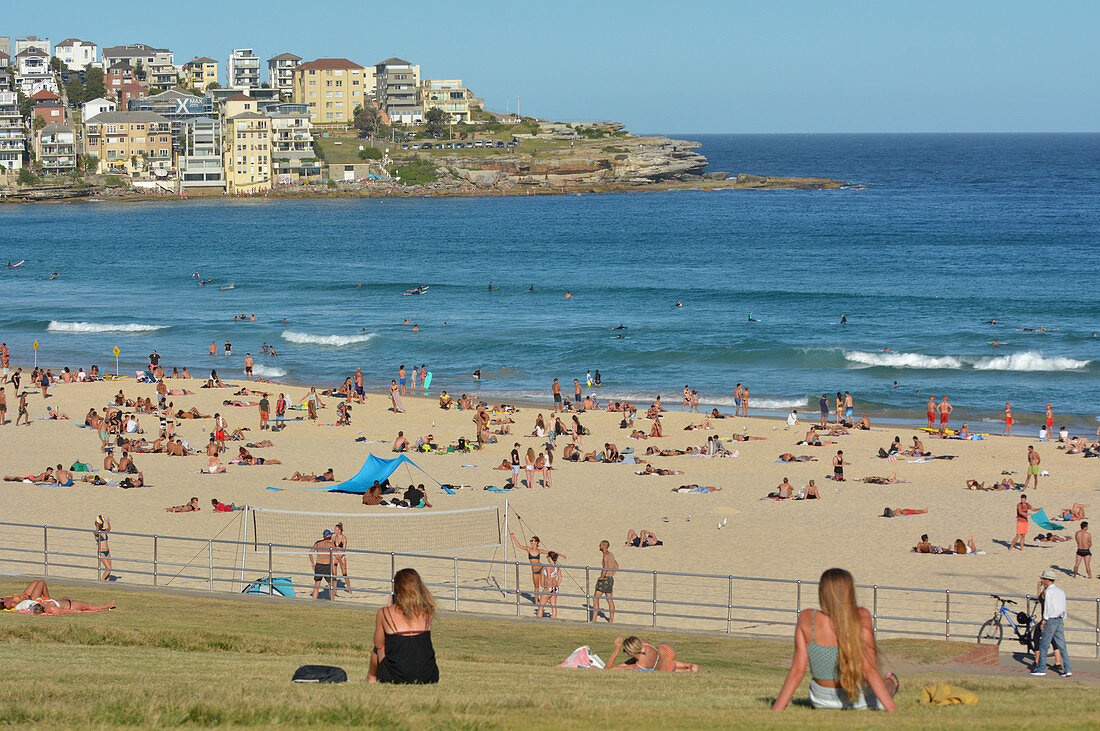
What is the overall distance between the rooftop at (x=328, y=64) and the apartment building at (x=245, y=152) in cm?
3095

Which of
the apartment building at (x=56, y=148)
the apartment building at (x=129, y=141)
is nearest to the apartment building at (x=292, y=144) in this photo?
the apartment building at (x=129, y=141)

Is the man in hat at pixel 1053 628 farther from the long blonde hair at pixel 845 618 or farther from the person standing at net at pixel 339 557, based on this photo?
the person standing at net at pixel 339 557

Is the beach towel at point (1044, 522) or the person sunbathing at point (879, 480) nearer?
the beach towel at point (1044, 522)

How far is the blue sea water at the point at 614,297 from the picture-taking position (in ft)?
131

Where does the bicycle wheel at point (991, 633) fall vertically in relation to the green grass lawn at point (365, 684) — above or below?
below

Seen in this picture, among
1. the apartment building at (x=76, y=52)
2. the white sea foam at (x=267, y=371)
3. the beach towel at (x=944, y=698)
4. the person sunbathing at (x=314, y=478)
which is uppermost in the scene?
the apartment building at (x=76, y=52)

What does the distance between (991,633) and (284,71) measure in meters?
177

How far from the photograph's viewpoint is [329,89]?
16800 cm

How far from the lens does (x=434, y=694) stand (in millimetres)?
6688

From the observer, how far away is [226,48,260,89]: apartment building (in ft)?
537

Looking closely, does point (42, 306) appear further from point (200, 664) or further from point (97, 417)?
point (200, 664)

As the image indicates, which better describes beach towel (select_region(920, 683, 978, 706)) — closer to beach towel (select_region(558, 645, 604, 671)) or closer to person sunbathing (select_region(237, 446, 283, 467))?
beach towel (select_region(558, 645, 604, 671))

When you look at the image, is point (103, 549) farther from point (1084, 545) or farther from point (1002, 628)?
point (1084, 545)

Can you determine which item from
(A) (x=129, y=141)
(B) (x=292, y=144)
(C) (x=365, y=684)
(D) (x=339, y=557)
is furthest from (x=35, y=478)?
(A) (x=129, y=141)
